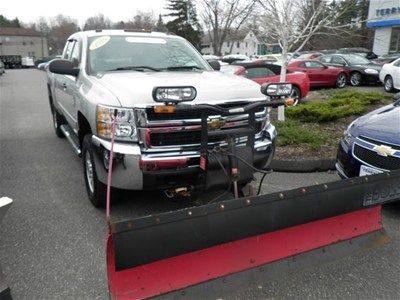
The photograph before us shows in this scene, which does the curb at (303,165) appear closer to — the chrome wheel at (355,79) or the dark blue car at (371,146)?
the dark blue car at (371,146)

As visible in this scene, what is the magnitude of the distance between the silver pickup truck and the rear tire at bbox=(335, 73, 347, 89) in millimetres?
13440

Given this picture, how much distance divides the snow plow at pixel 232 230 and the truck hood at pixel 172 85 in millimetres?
251

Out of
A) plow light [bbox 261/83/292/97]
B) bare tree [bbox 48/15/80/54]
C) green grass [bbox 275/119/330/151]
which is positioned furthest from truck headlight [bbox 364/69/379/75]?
bare tree [bbox 48/15/80/54]

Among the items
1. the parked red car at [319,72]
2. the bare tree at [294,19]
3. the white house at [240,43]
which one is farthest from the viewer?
the parked red car at [319,72]

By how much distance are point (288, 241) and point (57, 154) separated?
15.9 feet

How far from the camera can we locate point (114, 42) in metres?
5.22

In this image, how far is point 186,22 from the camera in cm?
5850

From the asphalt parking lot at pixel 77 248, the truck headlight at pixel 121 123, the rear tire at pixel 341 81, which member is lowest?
the asphalt parking lot at pixel 77 248

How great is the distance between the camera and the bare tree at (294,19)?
26.0 feet

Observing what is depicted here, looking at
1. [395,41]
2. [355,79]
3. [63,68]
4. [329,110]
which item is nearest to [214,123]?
[63,68]

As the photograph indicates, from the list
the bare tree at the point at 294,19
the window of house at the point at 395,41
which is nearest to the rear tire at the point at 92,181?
the bare tree at the point at 294,19

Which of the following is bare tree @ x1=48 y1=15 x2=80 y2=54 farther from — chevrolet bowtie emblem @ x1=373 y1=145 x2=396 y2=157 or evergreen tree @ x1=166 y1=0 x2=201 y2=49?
chevrolet bowtie emblem @ x1=373 y1=145 x2=396 y2=157

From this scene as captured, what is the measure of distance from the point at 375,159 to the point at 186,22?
57.2 metres

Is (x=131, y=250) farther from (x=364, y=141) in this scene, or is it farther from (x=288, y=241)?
(x=364, y=141)
